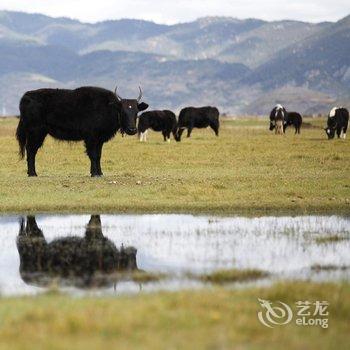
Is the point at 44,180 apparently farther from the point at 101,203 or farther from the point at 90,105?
the point at 101,203

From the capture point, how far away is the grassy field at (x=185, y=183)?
20.1m

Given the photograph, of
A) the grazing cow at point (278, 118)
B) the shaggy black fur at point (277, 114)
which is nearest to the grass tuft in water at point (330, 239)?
the grazing cow at point (278, 118)

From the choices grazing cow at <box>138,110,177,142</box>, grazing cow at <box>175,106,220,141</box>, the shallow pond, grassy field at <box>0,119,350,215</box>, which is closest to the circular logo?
the shallow pond

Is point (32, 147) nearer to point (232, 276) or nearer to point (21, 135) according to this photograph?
point (21, 135)

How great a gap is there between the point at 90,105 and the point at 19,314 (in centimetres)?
1691

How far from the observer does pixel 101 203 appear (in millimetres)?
20281

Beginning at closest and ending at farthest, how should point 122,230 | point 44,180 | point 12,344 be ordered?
1. point 12,344
2. point 122,230
3. point 44,180

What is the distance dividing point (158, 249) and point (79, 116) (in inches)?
474

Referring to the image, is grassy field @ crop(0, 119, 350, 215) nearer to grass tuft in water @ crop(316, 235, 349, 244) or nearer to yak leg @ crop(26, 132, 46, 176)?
yak leg @ crop(26, 132, 46, 176)

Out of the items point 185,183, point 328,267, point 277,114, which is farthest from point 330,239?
point 277,114

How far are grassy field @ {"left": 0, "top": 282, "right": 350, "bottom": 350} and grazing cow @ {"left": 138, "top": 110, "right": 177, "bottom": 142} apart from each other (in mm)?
39205

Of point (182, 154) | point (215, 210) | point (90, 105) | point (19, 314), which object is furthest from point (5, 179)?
point (19, 314)

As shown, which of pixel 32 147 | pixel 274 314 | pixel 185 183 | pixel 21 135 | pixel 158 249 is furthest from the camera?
pixel 21 135

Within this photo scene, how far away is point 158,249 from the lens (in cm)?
1428
